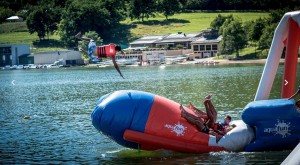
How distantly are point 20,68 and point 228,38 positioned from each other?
7334 cm

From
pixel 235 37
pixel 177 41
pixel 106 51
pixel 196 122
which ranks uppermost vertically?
pixel 106 51

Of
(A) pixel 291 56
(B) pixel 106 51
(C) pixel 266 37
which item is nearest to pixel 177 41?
(C) pixel 266 37

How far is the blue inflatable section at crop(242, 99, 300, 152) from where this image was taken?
79.2 feet

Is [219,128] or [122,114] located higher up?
[122,114]

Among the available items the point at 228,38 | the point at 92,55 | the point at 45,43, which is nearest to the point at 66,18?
the point at 45,43

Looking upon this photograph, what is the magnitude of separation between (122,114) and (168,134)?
1887mm

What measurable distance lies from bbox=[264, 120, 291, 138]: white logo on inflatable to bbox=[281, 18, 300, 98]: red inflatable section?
131 inches

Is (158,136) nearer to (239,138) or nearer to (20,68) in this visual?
(239,138)

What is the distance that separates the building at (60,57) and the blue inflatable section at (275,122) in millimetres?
155244

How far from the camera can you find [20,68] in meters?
191

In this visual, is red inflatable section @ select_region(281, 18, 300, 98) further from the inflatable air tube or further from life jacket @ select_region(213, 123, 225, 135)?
the inflatable air tube

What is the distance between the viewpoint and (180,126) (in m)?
25.0

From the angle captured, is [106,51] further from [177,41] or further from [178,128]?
[177,41]

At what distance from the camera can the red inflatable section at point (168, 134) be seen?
81.2 feet
